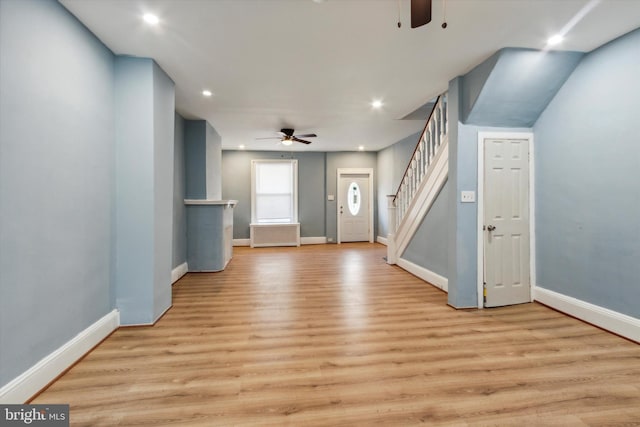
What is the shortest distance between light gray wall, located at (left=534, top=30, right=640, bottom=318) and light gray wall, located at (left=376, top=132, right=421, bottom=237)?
10.5 feet

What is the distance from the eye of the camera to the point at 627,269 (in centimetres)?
260

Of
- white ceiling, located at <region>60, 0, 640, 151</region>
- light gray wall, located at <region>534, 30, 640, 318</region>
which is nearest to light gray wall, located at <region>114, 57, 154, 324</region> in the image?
white ceiling, located at <region>60, 0, 640, 151</region>

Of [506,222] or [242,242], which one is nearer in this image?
[506,222]

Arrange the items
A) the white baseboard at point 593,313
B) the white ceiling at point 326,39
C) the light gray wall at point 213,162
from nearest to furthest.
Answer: the white ceiling at point 326,39 → the white baseboard at point 593,313 → the light gray wall at point 213,162

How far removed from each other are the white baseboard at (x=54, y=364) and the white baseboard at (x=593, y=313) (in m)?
4.71

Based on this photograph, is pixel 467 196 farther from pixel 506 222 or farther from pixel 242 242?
pixel 242 242

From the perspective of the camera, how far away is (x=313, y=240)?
8.38 metres

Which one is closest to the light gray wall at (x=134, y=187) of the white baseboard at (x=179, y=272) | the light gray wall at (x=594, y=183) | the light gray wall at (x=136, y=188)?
the light gray wall at (x=136, y=188)

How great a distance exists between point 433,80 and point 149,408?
13.4ft

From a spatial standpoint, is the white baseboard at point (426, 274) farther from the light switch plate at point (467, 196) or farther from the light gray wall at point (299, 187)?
the light gray wall at point (299, 187)

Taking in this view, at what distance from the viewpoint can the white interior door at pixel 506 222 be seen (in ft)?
11.0

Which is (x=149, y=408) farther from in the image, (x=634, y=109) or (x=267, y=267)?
(x=634, y=109)

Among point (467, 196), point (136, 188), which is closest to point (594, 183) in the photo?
point (467, 196)

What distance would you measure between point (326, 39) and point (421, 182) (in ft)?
8.74
